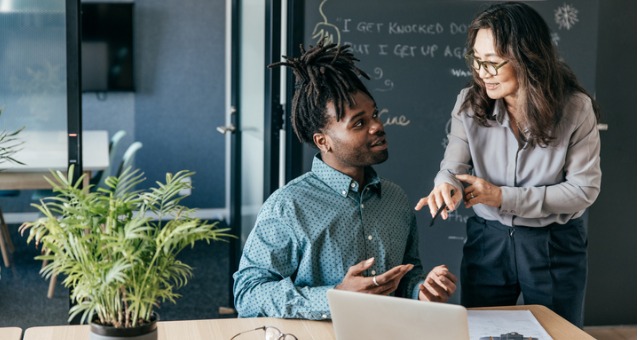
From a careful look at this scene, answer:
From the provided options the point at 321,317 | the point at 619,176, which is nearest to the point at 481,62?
the point at 321,317

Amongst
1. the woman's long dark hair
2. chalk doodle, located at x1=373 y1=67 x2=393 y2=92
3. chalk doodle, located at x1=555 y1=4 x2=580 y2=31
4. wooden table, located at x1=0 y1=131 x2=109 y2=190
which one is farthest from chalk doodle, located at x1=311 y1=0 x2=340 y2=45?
the woman's long dark hair

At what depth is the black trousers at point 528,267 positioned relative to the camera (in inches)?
95.2

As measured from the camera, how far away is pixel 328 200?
2.14m

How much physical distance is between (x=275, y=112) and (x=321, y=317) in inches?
70.3

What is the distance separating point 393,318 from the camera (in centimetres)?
160

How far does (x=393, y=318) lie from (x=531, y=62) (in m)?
1.02

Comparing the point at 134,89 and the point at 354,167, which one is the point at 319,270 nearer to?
the point at 354,167

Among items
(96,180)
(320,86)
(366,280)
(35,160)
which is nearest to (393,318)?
(366,280)

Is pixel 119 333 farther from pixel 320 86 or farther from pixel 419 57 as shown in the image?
pixel 419 57

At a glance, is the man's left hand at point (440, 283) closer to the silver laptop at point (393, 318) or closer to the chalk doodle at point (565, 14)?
the silver laptop at point (393, 318)

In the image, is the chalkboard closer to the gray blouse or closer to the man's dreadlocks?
the gray blouse

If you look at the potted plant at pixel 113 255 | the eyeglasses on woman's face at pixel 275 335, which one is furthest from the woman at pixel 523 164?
the potted plant at pixel 113 255

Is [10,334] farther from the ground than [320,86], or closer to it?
closer to it

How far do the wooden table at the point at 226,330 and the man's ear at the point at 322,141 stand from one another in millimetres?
422
